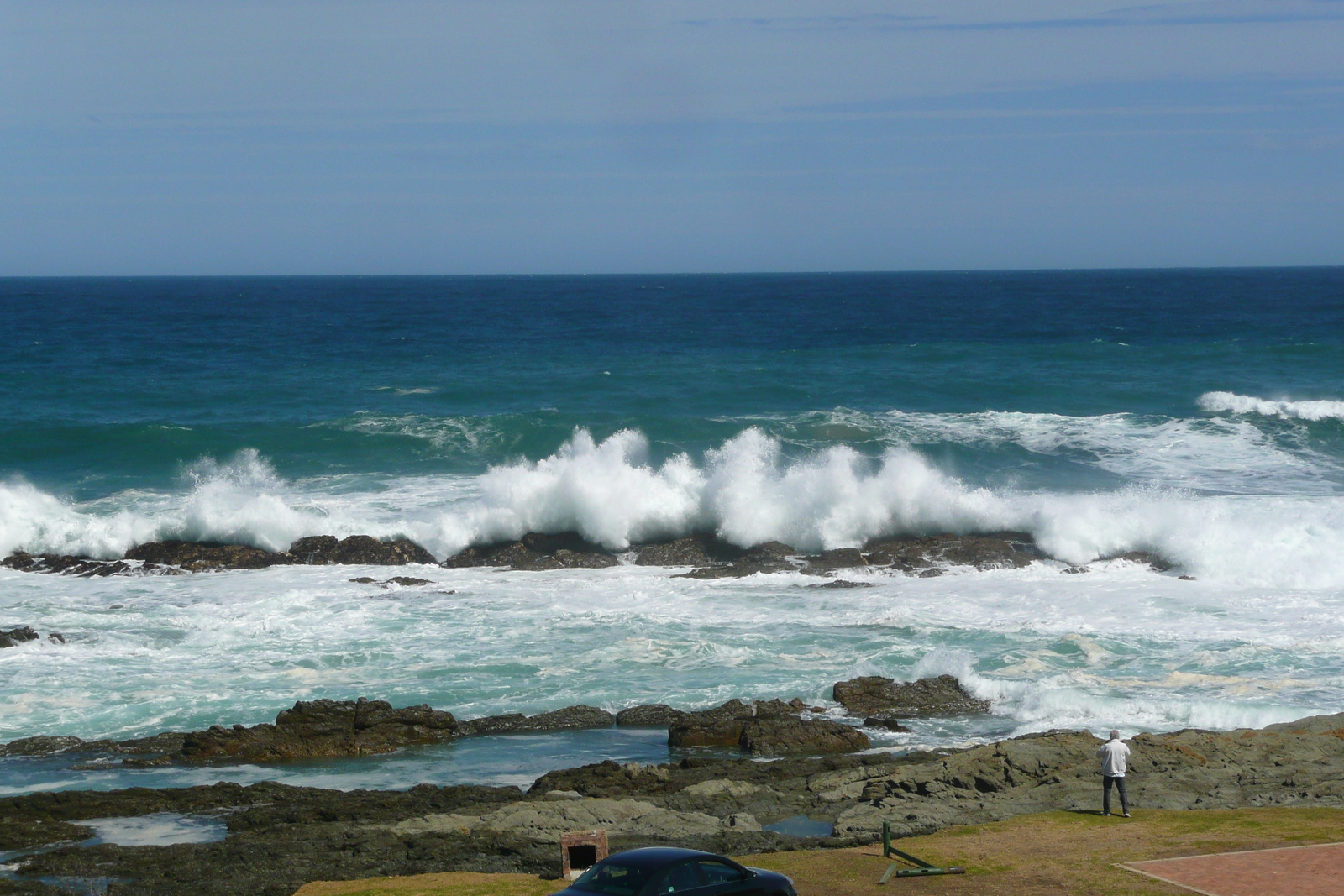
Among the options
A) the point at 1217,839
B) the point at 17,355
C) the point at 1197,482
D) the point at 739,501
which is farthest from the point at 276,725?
the point at 17,355

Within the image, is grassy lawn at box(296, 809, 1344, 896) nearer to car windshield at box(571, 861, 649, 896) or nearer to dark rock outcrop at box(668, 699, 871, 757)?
car windshield at box(571, 861, 649, 896)

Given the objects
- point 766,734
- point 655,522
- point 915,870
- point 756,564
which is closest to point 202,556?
point 655,522

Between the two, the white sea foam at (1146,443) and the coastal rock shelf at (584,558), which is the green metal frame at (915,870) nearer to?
the coastal rock shelf at (584,558)

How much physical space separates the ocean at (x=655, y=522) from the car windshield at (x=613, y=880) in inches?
257

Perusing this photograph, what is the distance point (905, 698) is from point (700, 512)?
12872 millimetres

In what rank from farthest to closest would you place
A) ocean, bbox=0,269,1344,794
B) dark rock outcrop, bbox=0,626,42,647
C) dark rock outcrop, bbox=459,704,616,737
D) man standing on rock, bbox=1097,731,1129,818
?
1. dark rock outcrop, bbox=0,626,42,647
2. ocean, bbox=0,269,1344,794
3. dark rock outcrop, bbox=459,704,616,737
4. man standing on rock, bbox=1097,731,1129,818

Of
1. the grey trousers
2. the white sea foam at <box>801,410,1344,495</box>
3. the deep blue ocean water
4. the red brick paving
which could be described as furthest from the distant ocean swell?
the red brick paving

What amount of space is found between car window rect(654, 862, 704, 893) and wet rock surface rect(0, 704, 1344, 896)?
3112mm

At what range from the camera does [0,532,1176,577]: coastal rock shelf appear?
2797cm

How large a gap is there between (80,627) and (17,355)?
4203cm

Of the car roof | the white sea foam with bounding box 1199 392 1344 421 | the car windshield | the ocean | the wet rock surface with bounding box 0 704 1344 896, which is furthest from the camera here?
the white sea foam with bounding box 1199 392 1344 421

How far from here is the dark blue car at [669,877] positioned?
10109 mm

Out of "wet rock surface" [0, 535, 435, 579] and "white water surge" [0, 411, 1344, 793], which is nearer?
"white water surge" [0, 411, 1344, 793]

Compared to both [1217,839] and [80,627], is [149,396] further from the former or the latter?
[1217,839]
